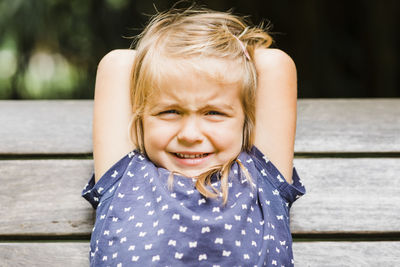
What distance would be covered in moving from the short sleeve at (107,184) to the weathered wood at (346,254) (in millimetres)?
461

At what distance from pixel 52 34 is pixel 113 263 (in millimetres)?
1713

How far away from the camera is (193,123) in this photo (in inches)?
40.8

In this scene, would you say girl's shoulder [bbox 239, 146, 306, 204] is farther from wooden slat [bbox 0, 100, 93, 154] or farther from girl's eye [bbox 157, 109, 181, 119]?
wooden slat [bbox 0, 100, 93, 154]

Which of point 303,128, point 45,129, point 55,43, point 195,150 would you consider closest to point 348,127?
point 303,128

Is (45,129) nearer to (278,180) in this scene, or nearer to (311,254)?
(278,180)

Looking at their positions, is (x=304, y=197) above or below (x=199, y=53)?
below

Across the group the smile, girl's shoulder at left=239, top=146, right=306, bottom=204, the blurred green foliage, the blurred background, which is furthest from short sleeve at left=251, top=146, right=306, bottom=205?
the blurred green foliage

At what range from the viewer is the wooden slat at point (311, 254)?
1.15m

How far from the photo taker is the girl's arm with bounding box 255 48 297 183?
1115mm

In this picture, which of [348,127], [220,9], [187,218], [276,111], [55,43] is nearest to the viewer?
[187,218]

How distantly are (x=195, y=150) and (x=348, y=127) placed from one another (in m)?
0.47

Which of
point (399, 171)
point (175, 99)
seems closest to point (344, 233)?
point (399, 171)

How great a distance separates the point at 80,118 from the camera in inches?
51.5

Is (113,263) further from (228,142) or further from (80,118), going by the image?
(80,118)
